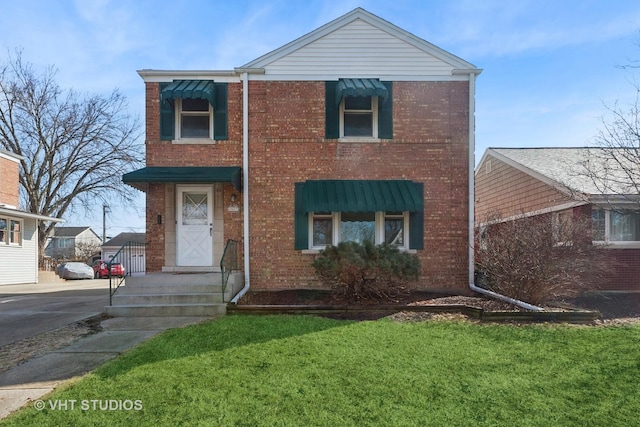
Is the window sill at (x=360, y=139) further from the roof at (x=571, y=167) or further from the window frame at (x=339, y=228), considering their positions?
the roof at (x=571, y=167)

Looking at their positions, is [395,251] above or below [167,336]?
above

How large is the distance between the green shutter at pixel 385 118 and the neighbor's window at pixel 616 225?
6.44 m

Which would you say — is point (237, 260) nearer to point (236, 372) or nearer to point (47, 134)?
point (236, 372)

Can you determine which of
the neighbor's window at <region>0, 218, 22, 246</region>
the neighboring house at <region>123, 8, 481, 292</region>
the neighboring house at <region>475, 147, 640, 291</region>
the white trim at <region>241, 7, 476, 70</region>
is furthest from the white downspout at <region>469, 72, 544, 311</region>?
the neighbor's window at <region>0, 218, 22, 246</region>

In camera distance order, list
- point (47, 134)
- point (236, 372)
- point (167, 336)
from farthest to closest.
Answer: point (47, 134)
point (167, 336)
point (236, 372)

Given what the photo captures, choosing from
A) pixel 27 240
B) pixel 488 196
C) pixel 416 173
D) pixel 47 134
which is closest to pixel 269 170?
pixel 416 173

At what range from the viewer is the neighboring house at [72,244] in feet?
152

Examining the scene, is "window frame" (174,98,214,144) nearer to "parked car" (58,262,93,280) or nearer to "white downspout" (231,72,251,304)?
"white downspout" (231,72,251,304)

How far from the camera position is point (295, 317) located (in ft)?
23.4

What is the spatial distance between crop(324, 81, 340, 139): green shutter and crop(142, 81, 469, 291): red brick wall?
0.46 ft

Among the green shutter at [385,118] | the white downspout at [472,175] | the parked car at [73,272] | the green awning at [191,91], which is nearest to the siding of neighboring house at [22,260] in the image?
the parked car at [73,272]

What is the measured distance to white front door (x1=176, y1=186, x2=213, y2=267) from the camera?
9930mm

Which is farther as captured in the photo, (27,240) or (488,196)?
(27,240)

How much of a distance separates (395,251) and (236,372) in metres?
4.91
